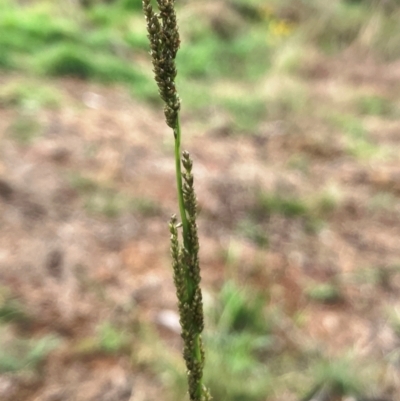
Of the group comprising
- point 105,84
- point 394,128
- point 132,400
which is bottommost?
point 132,400

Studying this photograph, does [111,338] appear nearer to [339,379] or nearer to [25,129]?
[339,379]

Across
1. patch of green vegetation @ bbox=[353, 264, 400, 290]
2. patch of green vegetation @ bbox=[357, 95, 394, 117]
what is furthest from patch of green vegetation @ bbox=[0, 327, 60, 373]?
patch of green vegetation @ bbox=[357, 95, 394, 117]

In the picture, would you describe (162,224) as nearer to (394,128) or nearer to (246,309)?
(246,309)

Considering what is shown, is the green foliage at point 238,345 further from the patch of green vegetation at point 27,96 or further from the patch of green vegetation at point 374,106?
the patch of green vegetation at point 374,106

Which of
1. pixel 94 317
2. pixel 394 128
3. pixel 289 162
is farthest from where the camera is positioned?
pixel 394 128

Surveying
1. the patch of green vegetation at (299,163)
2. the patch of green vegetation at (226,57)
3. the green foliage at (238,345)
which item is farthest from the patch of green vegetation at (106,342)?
the patch of green vegetation at (226,57)

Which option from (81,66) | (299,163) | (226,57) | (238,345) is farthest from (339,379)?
(226,57)

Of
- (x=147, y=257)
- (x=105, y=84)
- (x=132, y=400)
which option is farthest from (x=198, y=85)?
(x=132, y=400)

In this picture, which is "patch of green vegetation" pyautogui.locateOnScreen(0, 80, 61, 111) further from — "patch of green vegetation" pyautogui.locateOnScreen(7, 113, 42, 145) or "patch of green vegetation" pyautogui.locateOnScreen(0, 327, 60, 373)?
"patch of green vegetation" pyautogui.locateOnScreen(0, 327, 60, 373)
